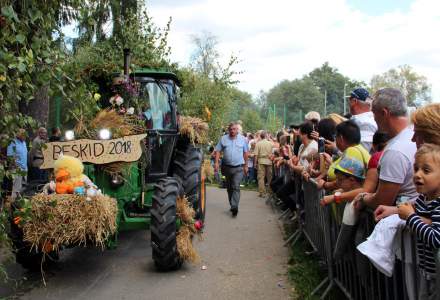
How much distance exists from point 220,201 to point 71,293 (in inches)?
280

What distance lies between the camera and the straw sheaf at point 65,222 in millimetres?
4742

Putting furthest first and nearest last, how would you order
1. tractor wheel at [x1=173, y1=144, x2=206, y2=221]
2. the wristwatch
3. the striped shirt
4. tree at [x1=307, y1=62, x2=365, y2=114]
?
1. tree at [x1=307, y1=62, x2=365, y2=114]
2. tractor wheel at [x1=173, y1=144, x2=206, y2=221]
3. the wristwatch
4. the striped shirt

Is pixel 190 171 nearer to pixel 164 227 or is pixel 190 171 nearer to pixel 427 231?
pixel 164 227

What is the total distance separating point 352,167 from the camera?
166 inches

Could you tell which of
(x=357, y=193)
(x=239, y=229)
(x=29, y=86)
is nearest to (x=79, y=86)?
(x=29, y=86)

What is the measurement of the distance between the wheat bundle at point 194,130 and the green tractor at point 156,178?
0.42 ft

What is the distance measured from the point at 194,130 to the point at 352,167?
392 cm

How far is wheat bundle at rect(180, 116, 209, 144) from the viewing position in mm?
7652

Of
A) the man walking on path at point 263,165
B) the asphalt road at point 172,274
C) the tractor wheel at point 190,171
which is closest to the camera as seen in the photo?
the asphalt road at point 172,274

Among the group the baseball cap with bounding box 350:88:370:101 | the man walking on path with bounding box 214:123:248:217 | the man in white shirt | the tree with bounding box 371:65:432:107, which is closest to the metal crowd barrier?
the man in white shirt

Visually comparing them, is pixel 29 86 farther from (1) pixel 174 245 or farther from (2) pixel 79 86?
(1) pixel 174 245

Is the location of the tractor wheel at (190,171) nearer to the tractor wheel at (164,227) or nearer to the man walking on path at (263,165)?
the tractor wheel at (164,227)

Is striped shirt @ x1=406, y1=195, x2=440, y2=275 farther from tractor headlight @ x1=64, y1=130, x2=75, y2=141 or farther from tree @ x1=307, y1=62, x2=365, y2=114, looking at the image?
tree @ x1=307, y1=62, x2=365, y2=114

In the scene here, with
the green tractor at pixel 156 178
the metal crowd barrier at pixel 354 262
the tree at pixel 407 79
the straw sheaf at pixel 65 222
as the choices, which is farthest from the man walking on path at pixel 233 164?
the tree at pixel 407 79
